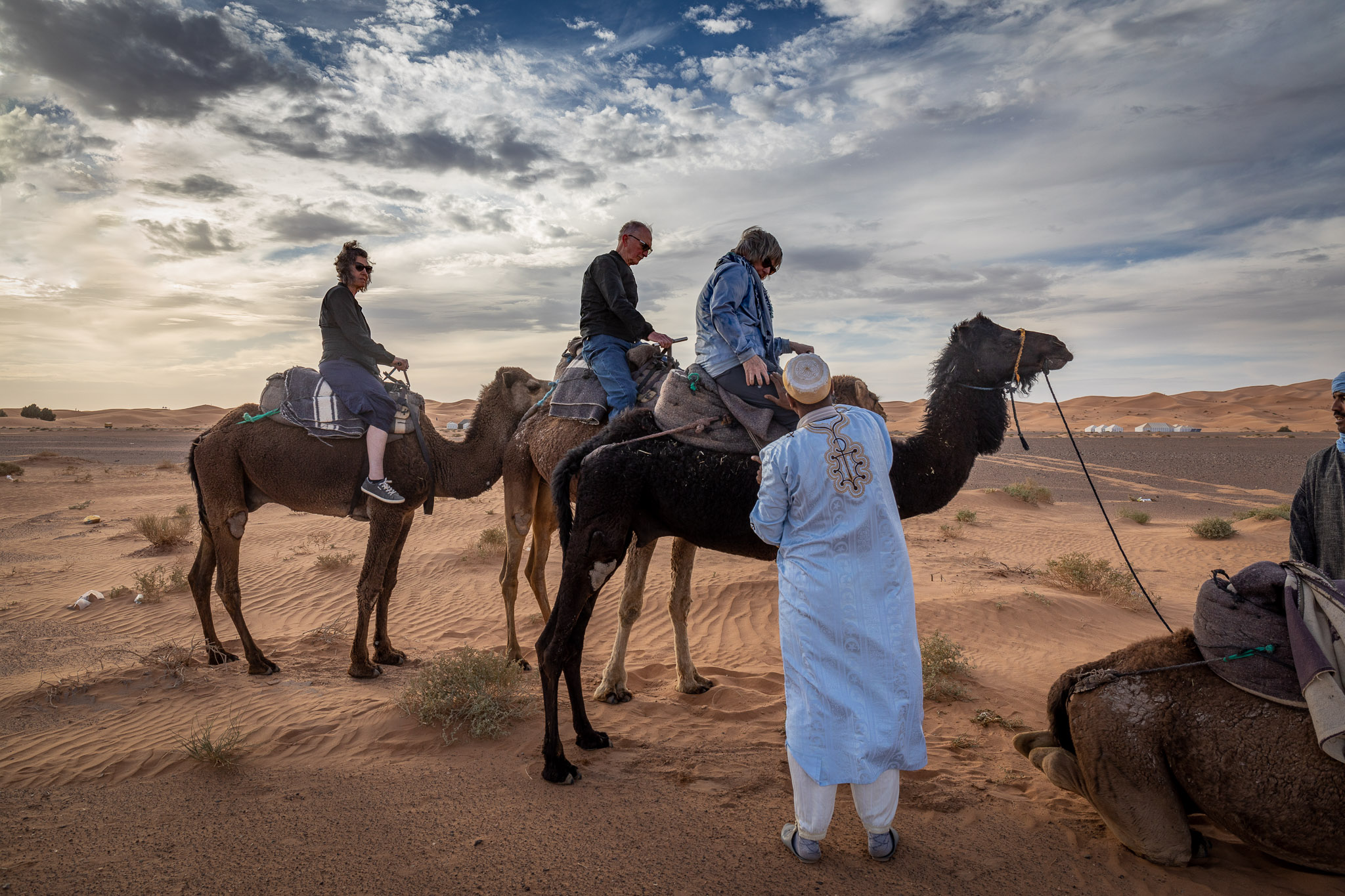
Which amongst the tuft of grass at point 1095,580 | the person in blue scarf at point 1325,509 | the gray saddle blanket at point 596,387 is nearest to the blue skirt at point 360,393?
the gray saddle blanket at point 596,387

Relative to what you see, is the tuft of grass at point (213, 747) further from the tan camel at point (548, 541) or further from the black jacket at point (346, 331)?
the black jacket at point (346, 331)

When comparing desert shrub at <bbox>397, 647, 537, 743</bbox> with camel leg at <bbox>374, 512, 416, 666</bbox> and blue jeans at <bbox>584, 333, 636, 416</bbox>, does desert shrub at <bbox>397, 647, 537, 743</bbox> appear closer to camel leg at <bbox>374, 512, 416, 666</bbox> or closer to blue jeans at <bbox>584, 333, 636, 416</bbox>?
camel leg at <bbox>374, 512, 416, 666</bbox>

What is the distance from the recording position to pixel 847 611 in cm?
340

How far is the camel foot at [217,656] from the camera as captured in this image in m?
7.34

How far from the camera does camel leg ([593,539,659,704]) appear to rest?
239 inches

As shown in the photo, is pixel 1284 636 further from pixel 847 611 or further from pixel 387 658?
pixel 387 658

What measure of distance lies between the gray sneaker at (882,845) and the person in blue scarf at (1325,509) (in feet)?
9.32

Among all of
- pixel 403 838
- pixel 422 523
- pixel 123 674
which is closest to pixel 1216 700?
pixel 403 838

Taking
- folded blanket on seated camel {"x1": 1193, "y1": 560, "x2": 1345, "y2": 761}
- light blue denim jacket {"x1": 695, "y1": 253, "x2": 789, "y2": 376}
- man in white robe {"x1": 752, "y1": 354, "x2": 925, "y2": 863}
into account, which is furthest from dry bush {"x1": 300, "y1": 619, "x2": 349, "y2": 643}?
folded blanket on seated camel {"x1": 1193, "y1": 560, "x2": 1345, "y2": 761}

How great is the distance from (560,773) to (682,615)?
2.06 m

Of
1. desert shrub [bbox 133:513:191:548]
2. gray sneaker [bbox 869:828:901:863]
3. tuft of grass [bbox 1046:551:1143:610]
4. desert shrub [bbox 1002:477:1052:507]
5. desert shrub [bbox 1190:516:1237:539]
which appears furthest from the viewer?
desert shrub [bbox 1002:477:1052:507]

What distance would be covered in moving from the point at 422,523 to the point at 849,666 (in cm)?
1555

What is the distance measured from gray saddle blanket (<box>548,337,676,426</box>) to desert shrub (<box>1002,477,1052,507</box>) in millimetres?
17982

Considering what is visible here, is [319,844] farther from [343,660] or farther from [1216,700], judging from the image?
[1216,700]
